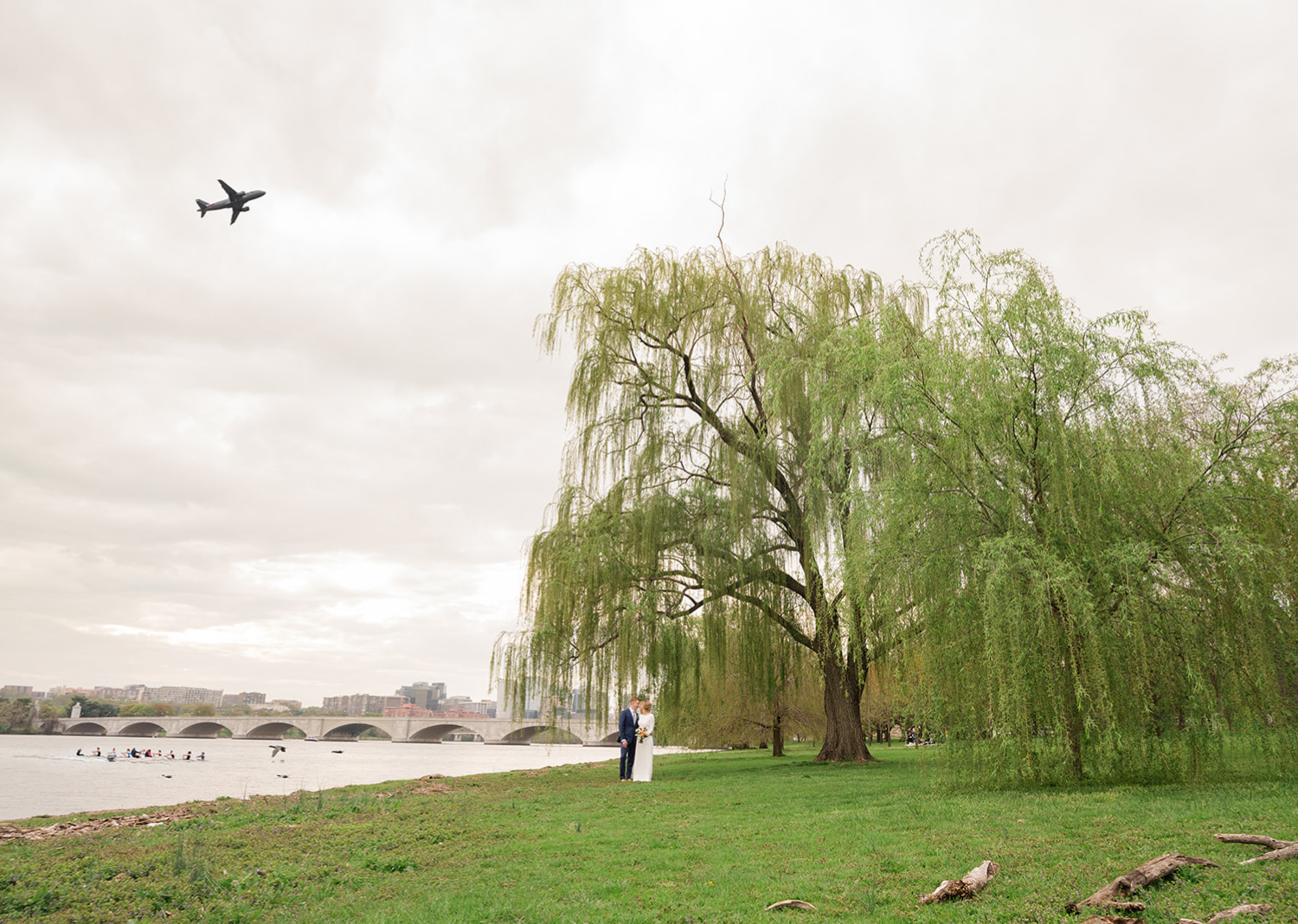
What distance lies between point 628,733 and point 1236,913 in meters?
13.4

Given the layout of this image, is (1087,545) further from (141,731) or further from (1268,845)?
(141,731)

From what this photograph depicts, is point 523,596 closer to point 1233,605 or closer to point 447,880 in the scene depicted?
point 447,880

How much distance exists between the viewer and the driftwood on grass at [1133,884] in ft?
14.9

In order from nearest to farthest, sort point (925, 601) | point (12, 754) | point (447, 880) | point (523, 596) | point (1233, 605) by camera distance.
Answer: point (447, 880) → point (1233, 605) → point (925, 601) → point (523, 596) → point (12, 754)

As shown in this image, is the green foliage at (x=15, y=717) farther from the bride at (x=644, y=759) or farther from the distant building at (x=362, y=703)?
the bride at (x=644, y=759)

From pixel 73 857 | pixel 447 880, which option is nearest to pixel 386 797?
pixel 73 857

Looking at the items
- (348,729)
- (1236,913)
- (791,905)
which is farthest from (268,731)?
(1236,913)

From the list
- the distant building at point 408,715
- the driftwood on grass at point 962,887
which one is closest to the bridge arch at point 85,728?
the distant building at point 408,715

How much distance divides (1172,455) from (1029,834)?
6.25 m

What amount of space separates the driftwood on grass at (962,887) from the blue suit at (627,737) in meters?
11.3

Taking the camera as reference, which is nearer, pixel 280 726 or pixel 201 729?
pixel 201 729

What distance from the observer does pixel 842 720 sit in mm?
18625

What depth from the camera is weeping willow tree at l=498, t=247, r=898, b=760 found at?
53.6 feet

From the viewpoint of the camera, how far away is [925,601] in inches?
452
